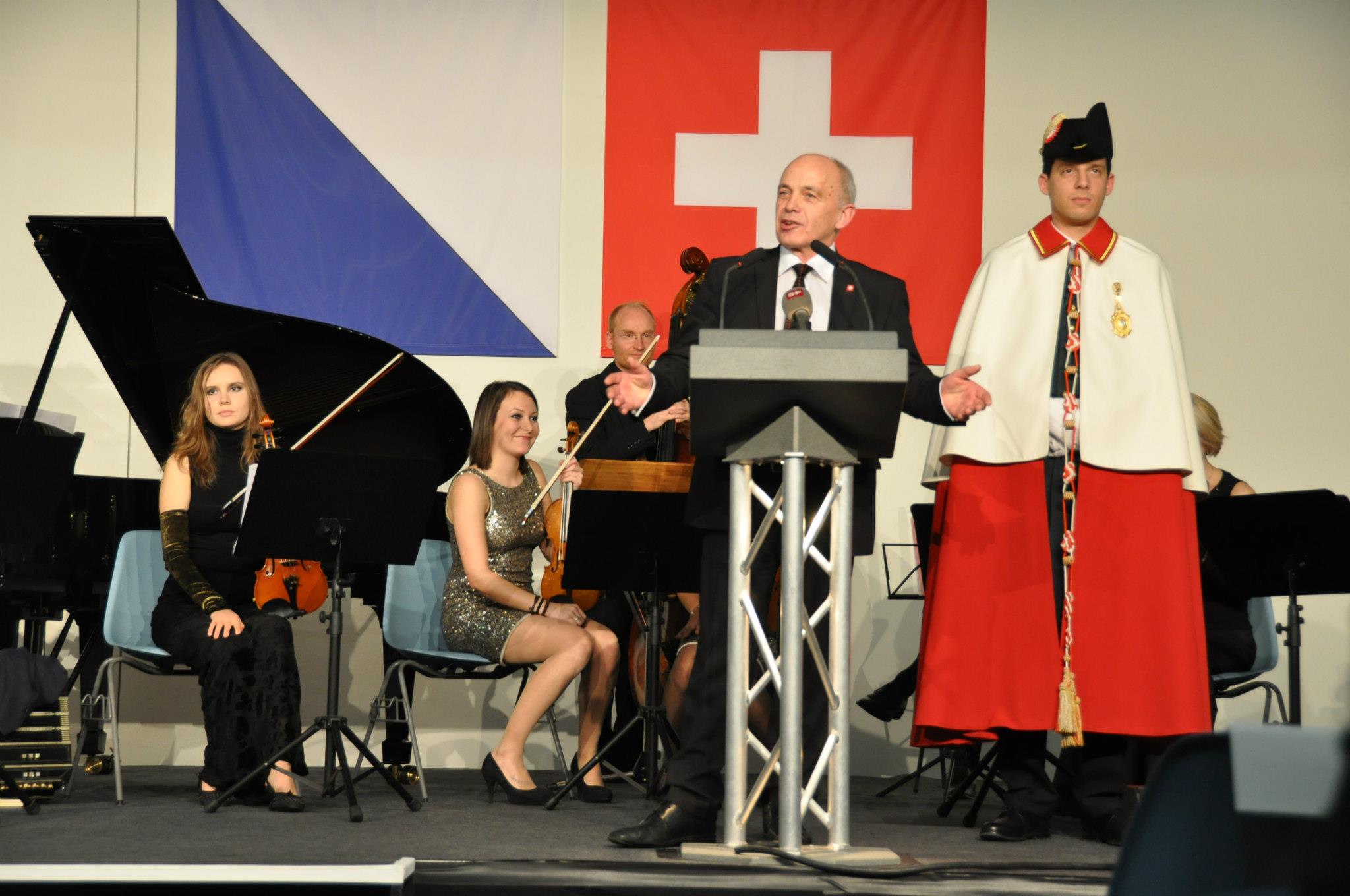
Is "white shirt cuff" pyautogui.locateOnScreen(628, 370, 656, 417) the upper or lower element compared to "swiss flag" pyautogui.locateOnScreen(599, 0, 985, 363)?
lower

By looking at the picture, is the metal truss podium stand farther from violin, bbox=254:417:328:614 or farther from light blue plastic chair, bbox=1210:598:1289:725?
light blue plastic chair, bbox=1210:598:1289:725

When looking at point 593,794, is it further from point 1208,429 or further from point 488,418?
point 1208,429

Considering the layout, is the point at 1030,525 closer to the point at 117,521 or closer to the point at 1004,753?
the point at 1004,753

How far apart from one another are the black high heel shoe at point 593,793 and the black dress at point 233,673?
90cm

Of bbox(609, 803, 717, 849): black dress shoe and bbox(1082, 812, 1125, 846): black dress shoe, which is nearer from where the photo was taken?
bbox(609, 803, 717, 849): black dress shoe

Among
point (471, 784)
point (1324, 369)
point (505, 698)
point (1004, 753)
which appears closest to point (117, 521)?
point (471, 784)

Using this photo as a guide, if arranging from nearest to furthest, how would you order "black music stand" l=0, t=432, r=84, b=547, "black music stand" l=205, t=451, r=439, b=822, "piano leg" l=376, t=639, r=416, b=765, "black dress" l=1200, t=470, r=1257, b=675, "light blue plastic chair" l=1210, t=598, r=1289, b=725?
"black music stand" l=205, t=451, r=439, b=822 < "black music stand" l=0, t=432, r=84, b=547 < "black dress" l=1200, t=470, r=1257, b=675 < "light blue plastic chair" l=1210, t=598, r=1289, b=725 < "piano leg" l=376, t=639, r=416, b=765

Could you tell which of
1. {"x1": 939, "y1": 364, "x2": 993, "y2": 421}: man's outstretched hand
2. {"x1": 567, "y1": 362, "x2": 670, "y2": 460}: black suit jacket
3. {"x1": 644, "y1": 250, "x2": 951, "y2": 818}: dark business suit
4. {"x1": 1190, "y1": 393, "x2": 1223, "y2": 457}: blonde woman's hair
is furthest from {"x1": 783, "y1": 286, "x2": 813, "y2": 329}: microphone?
{"x1": 1190, "y1": 393, "x2": 1223, "y2": 457}: blonde woman's hair

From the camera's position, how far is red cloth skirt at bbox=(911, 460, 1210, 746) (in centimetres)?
351

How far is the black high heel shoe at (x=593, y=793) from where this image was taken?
4.32m

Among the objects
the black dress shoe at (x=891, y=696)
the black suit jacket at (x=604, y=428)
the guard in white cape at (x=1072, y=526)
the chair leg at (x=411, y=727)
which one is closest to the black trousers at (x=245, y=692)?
the chair leg at (x=411, y=727)

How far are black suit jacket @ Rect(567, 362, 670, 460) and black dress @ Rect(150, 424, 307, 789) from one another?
1.25 m

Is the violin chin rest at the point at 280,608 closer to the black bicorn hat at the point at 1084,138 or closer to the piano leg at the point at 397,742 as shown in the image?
the piano leg at the point at 397,742

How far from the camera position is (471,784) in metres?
5.08
